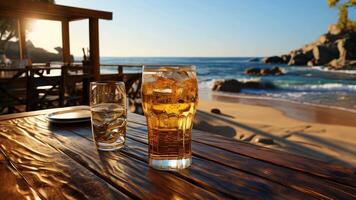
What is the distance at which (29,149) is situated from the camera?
94 cm

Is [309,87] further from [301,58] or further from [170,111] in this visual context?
[301,58]

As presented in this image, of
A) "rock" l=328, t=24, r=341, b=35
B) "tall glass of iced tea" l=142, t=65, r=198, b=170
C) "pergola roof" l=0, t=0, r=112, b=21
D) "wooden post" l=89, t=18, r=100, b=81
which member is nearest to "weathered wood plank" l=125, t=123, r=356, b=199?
"tall glass of iced tea" l=142, t=65, r=198, b=170

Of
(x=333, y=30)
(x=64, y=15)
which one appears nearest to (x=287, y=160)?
(x=64, y=15)

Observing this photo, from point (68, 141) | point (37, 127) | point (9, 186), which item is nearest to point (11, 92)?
point (37, 127)

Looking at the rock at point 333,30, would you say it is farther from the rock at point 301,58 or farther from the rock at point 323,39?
the rock at point 301,58

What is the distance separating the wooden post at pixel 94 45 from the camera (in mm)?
5574

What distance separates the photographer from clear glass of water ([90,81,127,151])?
934mm

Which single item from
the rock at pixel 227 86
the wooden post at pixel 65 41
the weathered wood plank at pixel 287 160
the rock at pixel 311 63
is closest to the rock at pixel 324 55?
the rock at pixel 311 63

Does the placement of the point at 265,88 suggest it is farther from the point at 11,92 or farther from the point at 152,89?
the point at 152,89

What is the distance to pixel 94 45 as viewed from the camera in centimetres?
571

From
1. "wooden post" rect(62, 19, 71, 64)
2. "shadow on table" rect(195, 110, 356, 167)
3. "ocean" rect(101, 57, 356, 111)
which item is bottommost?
"ocean" rect(101, 57, 356, 111)

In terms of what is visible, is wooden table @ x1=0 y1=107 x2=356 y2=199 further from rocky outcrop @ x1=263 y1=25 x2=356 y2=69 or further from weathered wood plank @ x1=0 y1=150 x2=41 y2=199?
rocky outcrop @ x1=263 y1=25 x2=356 y2=69

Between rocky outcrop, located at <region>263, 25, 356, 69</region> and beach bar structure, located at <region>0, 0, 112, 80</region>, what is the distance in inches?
1268

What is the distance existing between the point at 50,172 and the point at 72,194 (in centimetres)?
16
